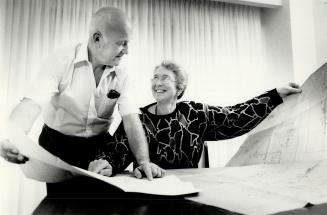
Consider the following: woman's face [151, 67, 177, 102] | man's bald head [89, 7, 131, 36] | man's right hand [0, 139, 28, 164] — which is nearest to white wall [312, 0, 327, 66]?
woman's face [151, 67, 177, 102]

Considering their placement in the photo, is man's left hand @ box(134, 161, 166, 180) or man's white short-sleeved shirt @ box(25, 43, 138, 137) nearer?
man's left hand @ box(134, 161, 166, 180)

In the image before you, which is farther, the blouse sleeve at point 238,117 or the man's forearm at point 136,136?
the blouse sleeve at point 238,117

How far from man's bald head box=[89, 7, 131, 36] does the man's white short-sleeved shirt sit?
0.18ft

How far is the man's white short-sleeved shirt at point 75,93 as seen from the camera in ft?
2.38

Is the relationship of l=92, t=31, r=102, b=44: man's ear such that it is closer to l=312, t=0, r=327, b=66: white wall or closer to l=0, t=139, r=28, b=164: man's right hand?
l=0, t=139, r=28, b=164: man's right hand

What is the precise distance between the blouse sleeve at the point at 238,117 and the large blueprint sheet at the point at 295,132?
0.02m

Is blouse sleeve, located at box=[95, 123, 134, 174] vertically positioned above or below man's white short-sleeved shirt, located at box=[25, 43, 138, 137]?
below

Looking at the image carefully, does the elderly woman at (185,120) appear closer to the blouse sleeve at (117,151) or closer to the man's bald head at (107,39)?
the blouse sleeve at (117,151)

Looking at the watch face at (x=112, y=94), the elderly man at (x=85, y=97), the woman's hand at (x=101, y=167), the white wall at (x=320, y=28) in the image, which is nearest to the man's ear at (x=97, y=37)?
the elderly man at (x=85, y=97)

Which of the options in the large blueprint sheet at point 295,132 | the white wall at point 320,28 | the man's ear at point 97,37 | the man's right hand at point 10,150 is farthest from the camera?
the white wall at point 320,28

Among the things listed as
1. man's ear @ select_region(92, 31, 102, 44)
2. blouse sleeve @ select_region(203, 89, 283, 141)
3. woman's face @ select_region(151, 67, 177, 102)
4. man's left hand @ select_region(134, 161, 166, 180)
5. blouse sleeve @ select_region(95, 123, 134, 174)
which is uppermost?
man's ear @ select_region(92, 31, 102, 44)

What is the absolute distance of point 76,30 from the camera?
835 mm

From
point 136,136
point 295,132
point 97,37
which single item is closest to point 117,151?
point 136,136

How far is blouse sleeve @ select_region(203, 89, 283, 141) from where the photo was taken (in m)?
0.83
